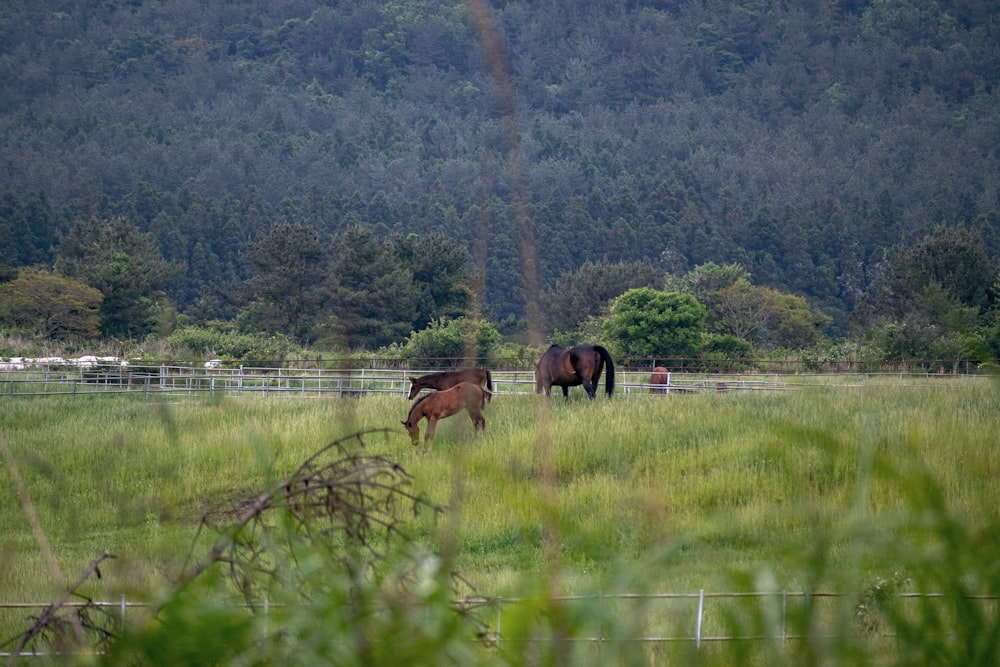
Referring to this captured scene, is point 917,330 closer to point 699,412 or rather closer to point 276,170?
point 699,412

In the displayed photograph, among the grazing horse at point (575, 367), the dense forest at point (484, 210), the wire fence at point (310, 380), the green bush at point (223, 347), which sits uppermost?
the dense forest at point (484, 210)

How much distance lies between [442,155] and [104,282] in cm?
10306

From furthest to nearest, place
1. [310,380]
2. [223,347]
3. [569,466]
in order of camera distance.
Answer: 1. [223,347]
2. [310,380]
3. [569,466]

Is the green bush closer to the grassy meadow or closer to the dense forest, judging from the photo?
the dense forest

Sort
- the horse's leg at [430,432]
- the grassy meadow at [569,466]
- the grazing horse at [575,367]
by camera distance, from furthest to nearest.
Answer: the grazing horse at [575,367] → the horse's leg at [430,432] → the grassy meadow at [569,466]

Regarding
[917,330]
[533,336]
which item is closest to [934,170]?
[917,330]

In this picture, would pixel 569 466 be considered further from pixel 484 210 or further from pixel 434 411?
pixel 484 210

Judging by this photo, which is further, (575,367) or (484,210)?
(484,210)

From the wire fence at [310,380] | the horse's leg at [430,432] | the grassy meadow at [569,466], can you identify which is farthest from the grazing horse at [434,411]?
the wire fence at [310,380]

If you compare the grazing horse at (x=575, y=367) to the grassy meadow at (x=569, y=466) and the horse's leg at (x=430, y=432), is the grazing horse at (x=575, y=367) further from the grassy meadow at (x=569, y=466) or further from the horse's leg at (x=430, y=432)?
the horse's leg at (x=430, y=432)

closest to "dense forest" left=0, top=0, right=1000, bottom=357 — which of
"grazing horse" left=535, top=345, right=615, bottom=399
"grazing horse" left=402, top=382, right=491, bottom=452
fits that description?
"grazing horse" left=402, top=382, right=491, bottom=452

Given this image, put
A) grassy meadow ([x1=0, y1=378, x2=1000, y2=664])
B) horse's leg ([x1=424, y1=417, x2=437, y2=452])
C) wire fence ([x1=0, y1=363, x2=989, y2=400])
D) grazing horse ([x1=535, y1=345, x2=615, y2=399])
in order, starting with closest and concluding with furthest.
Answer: grassy meadow ([x1=0, y1=378, x2=1000, y2=664]) < horse's leg ([x1=424, y1=417, x2=437, y2=452]) < grazing horse ([x1=535, y1=345, x2=615, y2=399]) < wire fence ([x1=0, y1=363, x2=989, y2=400])

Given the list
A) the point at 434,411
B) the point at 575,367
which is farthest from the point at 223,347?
the point at 434,411

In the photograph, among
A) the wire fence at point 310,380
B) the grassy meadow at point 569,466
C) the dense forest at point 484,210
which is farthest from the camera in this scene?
the dense forest at point 484,210
